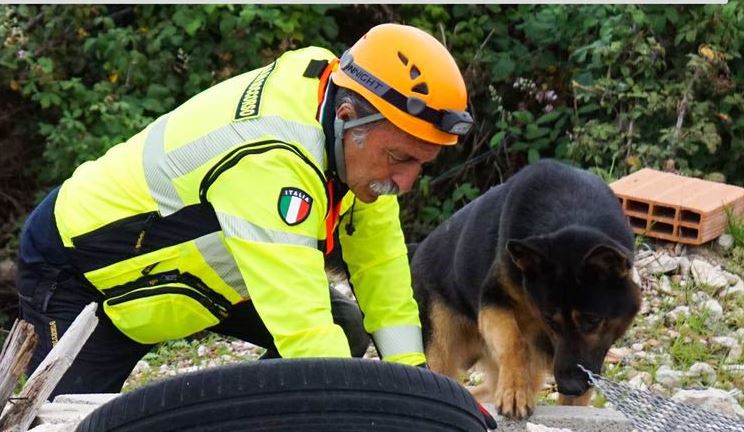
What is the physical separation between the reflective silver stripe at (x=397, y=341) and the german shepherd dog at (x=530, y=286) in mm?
883

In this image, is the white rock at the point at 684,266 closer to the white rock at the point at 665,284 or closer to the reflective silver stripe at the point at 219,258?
the white rock at the point at 665,284

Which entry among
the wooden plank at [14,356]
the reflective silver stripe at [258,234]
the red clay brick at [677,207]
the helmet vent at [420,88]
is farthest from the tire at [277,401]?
the red clay brick at [677,207]

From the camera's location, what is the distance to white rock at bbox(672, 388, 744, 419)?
5.72 meters

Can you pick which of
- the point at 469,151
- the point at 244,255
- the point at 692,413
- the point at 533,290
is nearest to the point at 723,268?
the point at 533,290

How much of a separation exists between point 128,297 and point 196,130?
741mm

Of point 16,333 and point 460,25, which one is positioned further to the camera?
point 460,25

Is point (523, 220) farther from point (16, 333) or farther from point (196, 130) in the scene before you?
point (16, 333)

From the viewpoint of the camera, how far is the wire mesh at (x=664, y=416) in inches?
186

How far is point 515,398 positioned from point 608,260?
0.75 meters

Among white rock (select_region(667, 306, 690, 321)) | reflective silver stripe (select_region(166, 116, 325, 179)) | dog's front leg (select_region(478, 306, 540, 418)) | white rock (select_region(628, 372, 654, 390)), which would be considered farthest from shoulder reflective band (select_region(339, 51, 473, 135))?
white rock (select_region(667, 306, 690, 321))

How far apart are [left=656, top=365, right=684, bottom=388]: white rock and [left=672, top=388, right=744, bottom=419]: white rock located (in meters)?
0.75

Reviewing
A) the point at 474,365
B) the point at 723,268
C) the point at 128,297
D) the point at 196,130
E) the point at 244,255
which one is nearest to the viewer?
the point at 244,255

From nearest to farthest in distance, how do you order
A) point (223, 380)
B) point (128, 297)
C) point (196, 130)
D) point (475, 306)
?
point (223, 380) < point (196, 130) < point (128, 297) < point (475, 306)

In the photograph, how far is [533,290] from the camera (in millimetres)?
6008
